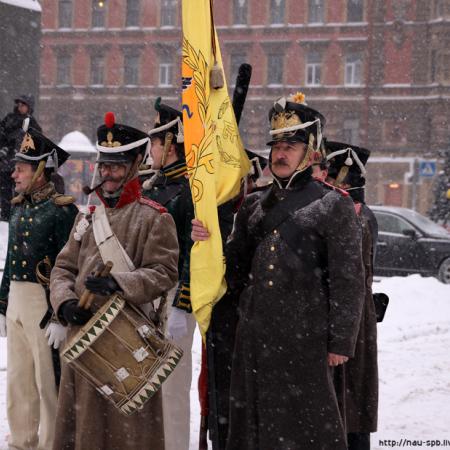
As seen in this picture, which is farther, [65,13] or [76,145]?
[65,13]

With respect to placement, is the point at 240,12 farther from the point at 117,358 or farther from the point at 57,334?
the point at 117,358

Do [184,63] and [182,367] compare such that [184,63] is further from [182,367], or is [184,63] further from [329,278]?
[182,367]

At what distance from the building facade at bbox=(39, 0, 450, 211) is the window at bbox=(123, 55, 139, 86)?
0.20 feet

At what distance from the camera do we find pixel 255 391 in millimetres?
4199

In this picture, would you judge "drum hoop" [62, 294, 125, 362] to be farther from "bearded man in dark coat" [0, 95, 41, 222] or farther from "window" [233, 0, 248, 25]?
"window" [233, 0, 248, 25]

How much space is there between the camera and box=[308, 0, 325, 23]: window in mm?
49281

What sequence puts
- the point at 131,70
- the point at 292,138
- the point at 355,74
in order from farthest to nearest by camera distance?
the point at 131,70, the point at 355,74, the point at 292,138

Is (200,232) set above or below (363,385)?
above

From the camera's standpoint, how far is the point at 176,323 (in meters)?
4.63

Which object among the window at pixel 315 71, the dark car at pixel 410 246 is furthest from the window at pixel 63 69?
the dark car at pixel 410 246

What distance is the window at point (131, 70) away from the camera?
51.6 metres

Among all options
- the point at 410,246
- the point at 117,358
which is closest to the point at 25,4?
the point at 410,246

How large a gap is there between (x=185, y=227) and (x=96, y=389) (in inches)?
53.5

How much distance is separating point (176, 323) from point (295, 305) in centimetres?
82
